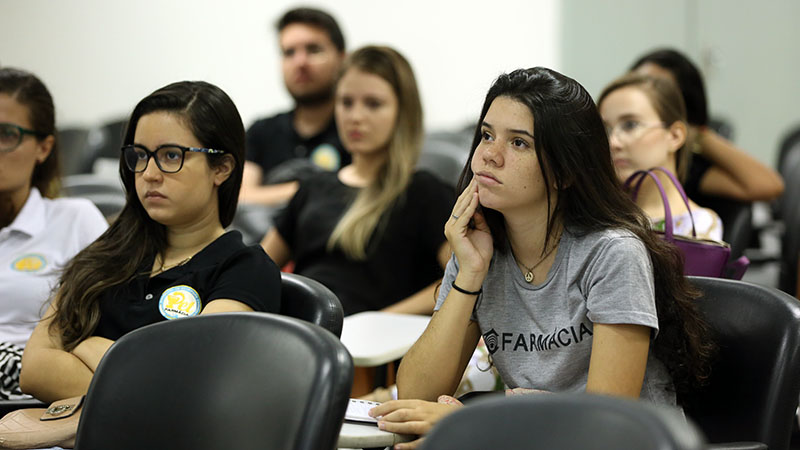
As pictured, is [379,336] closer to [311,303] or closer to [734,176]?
[311,303]

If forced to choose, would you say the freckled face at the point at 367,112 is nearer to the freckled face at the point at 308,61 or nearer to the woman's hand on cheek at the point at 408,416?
the freckled face at the point at 308,61

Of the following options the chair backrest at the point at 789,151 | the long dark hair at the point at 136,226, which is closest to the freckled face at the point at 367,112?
the long dark hair at the point at 136,226

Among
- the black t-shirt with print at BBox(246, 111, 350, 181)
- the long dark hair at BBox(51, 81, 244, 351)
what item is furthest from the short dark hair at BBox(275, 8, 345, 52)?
the long dark hair at BBox(51, 81, 244, 351)

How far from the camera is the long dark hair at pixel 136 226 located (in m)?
2.01

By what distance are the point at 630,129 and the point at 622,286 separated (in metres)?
1.14

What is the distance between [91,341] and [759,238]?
9.87ft

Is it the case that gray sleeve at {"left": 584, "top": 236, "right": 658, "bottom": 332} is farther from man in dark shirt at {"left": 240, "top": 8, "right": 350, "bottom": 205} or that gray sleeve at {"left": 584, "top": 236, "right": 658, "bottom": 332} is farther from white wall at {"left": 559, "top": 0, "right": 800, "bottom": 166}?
white wall at {"left": 559, "top": 0, "right": 800, "bottom": 166}

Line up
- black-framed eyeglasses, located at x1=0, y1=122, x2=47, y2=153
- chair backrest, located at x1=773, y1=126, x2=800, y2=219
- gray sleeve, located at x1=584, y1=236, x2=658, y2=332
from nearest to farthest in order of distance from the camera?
gray sleeve, located at x1=584, y1=236, x2=658, y2=332
black-framed eyeglasses, located at x1=0, y1=122, x2=47, y2=153
chair backrest, located at x1=773, y1=126, x2=800, y2=219

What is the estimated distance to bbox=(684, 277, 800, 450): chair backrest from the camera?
1648mm

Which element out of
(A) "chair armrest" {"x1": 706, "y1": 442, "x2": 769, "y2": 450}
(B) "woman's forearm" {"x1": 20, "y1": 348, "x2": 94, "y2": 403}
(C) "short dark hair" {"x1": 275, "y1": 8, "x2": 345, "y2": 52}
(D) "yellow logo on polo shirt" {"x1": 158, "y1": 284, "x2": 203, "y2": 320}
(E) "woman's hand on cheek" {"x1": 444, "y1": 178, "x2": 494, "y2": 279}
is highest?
(C) "short dark hair" {"x1": 275, "y1": 8, "x2": 345, "y2": 52}

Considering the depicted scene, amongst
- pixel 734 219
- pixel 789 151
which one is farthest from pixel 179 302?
pixel 789 151

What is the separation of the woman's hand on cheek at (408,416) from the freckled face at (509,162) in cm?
41

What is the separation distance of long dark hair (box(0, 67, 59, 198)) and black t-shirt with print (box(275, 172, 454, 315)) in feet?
2.62

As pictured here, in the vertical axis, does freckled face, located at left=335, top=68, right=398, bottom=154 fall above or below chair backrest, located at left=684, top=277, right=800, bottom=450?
above
